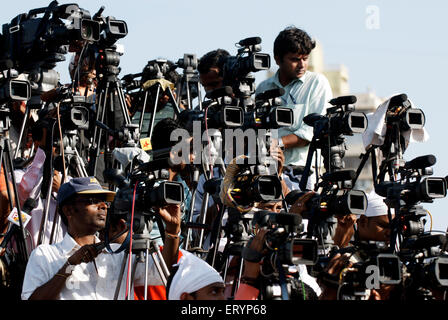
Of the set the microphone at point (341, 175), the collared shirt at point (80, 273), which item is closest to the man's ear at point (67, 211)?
the collared shirt at point (80, 273)

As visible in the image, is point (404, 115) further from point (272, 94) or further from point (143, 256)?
point (143, 256)

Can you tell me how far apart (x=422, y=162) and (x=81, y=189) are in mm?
2345

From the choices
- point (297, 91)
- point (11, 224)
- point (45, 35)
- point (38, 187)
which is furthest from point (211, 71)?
point (11, 224)

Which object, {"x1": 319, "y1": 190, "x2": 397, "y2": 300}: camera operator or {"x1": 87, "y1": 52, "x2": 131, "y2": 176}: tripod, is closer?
{"x1": 319, "y1": 190, "x2": 397, "y2": 300}: camera operator

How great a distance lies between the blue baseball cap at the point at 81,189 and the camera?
18.8 ft

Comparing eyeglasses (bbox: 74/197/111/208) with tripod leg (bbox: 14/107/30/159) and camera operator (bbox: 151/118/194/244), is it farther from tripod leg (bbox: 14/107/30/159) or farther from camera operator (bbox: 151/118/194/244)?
tripod leg (bbox: 14/107/30/159)

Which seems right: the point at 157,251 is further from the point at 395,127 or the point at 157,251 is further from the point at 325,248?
the point at 395,127

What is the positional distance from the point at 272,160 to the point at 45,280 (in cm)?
174

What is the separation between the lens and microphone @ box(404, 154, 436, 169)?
6359 mm

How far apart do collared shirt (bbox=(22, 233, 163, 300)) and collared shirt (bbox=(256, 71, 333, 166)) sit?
7.91 ft

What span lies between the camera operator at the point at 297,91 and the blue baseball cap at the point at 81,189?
2100 millimetres

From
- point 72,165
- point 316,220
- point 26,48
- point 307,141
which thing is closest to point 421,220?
point 316,220

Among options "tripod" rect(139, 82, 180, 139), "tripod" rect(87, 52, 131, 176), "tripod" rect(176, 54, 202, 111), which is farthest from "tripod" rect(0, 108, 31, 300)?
"tripod" rect(176, 54, 202, 111)

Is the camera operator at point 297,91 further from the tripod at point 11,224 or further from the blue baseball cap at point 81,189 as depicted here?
the tripod at point 11,224
